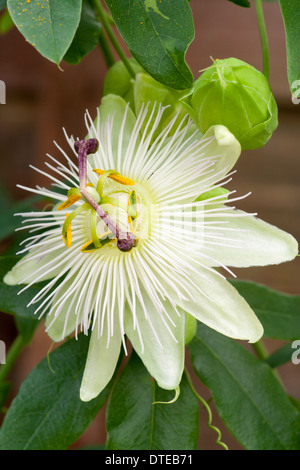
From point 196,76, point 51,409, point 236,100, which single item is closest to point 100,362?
point 51,409

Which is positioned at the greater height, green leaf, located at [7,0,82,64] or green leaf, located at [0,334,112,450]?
green leaf, located at [7,0,82,64]

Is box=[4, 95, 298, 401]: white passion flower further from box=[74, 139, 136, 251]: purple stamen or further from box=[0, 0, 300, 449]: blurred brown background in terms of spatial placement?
box=[0, 0, 300, 449]: blurred brown background

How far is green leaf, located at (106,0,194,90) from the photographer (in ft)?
2.63

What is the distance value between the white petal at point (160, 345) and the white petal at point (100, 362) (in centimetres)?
3

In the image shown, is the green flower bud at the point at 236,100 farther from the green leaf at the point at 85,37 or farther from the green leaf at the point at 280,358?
the green leaf at the point at 280,358

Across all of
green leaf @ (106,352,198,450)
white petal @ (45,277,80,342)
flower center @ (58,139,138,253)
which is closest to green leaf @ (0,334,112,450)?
green leaf @ (106,352,198,450)

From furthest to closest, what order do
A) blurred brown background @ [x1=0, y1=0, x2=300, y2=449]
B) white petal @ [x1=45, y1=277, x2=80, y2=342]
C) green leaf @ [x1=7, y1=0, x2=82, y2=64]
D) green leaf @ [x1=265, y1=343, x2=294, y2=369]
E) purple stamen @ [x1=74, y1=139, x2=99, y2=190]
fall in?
blurred brown background @ [x1=0, y1=0, x2=300, y2=449], green leaf @ [x1=265, y1=343, x2=294, y2=369], white petal @ [x1=45, y1=277, x2=80, y2=342], purple stamen @ [x1=74, y1=139, x2=99, y2=190], green leaf @ [x1=7, y1=0, x2=82, y2=64]

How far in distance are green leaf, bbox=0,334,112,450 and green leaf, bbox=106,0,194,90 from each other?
0.54m

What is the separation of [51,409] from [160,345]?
0.97 feet

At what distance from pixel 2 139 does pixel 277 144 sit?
1.05 meters

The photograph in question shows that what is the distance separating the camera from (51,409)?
1034 mm

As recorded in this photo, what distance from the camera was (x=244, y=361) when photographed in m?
1.10
